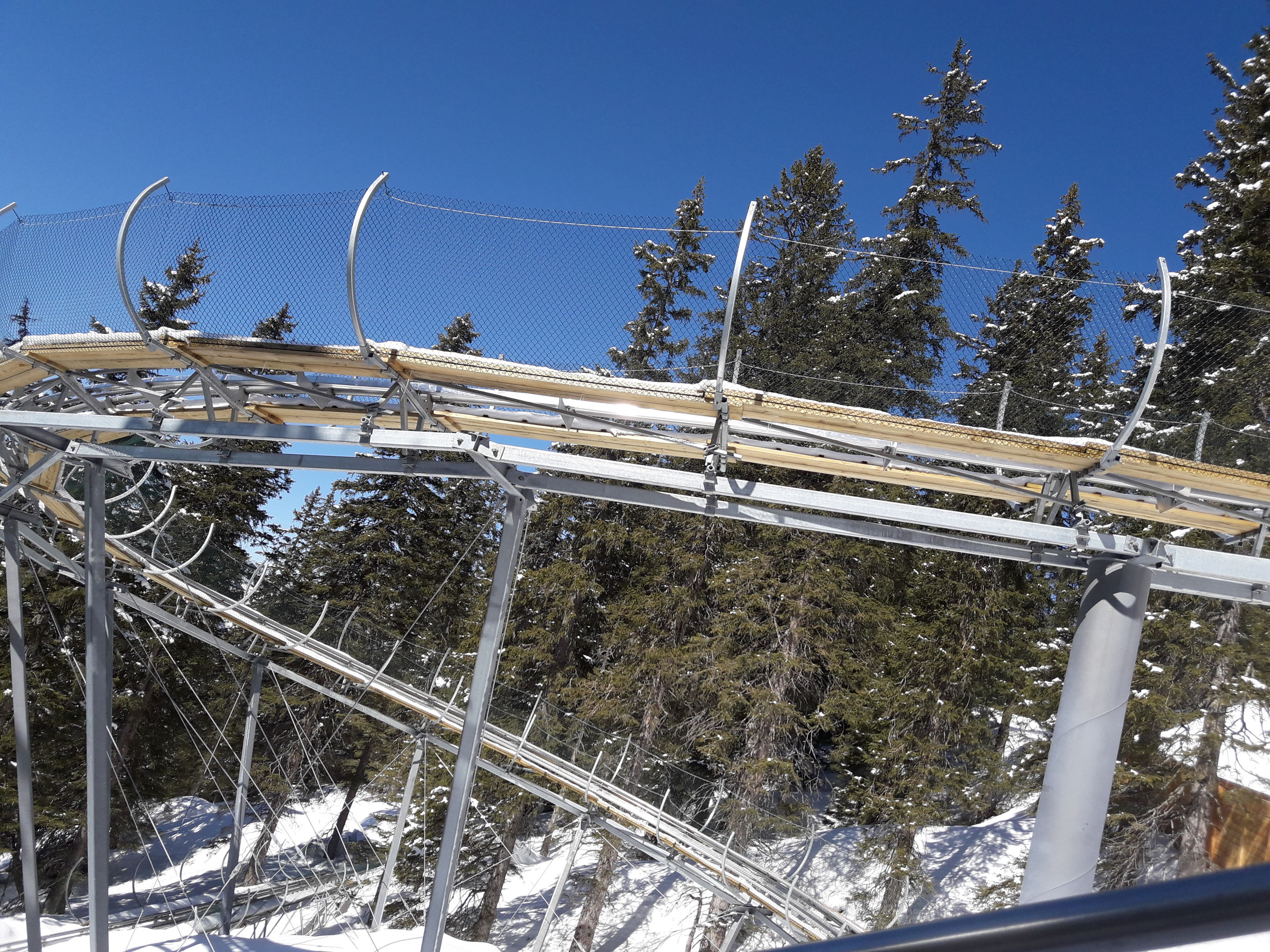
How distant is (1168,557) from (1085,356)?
1.70 meters

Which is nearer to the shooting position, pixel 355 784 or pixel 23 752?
pixel 23 752

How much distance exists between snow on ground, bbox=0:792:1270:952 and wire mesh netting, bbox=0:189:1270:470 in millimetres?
8469

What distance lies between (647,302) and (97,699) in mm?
6520

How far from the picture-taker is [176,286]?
742cm

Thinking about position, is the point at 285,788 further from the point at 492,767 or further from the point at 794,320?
the point at 794,320

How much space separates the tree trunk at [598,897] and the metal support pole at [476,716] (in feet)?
40.8

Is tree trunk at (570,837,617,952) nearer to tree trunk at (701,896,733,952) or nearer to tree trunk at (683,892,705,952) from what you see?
tree trunk at (683,892,705,952)

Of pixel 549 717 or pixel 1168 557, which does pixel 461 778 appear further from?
pixel 549 717

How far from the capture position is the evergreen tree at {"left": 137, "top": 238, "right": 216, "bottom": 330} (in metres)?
7.02

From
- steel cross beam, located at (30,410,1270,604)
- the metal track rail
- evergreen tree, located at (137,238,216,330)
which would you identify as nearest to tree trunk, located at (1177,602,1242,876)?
the metal track rail

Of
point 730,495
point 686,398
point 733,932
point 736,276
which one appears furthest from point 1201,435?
point 733,932

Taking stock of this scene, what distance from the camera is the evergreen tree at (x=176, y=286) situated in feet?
23.0

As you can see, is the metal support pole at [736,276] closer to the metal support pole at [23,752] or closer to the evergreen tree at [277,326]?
the evergreen tree at [277,326]

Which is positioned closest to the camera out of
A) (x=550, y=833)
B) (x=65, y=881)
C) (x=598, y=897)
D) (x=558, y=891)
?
(x=558, y=891)
